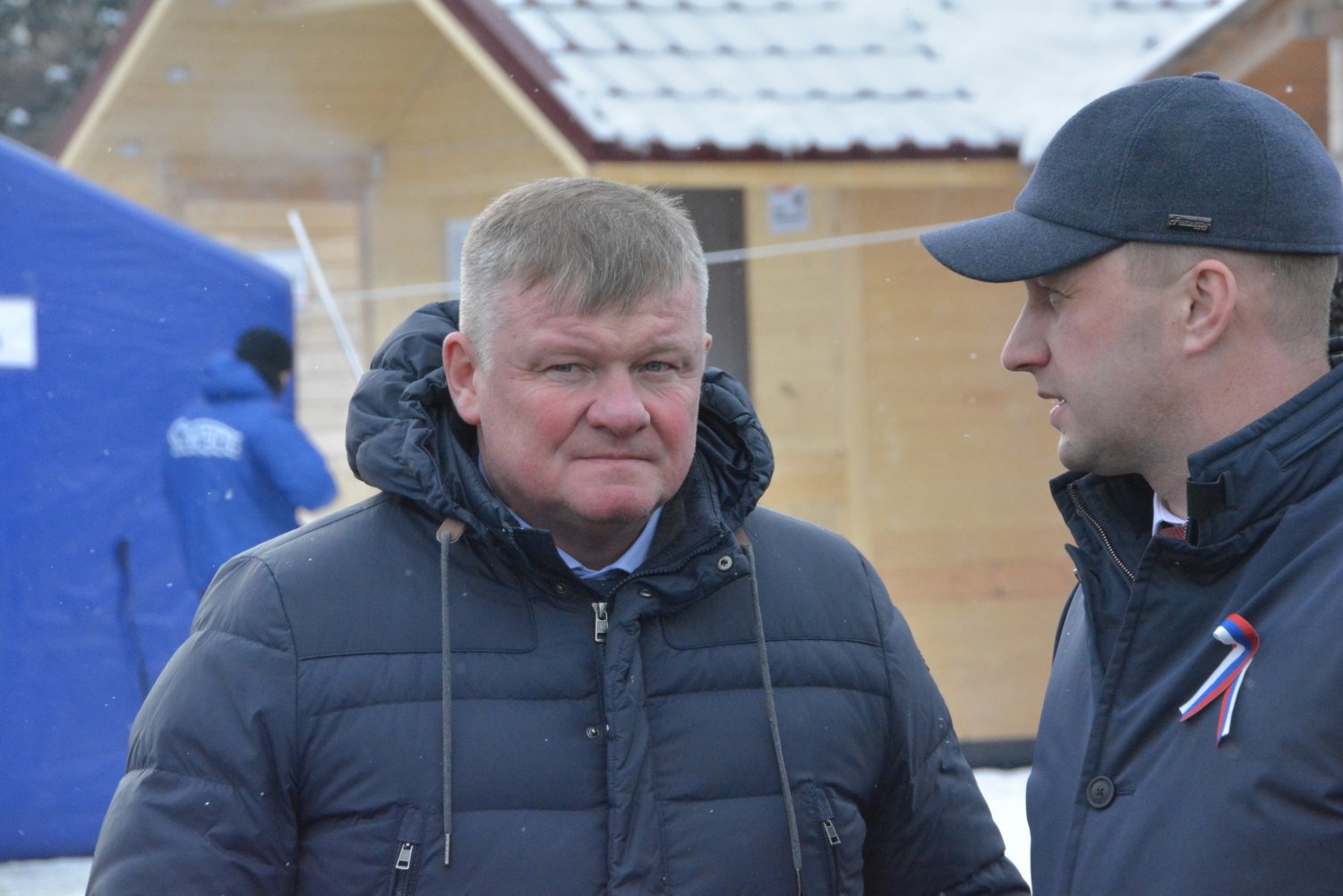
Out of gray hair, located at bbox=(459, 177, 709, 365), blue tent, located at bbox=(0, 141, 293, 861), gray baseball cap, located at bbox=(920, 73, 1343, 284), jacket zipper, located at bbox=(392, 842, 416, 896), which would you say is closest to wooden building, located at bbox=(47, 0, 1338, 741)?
blue tent, located at bbox=(0, 141, 293, 861)

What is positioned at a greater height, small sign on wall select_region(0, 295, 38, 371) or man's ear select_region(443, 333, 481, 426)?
man's ear select_region(443, 333, 481, 426)

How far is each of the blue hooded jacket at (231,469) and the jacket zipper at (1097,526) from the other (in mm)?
4800

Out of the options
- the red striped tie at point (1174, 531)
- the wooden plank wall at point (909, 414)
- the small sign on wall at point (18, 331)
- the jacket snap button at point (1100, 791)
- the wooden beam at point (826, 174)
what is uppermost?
the red striped tie at point (1174, 531)

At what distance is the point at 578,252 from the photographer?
2.08 meters

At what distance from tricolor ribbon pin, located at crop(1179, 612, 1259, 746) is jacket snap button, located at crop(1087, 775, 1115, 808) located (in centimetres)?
17

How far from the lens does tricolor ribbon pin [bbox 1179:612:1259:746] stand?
1.84 meters

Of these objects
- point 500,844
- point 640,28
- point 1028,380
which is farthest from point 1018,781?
point 500,844

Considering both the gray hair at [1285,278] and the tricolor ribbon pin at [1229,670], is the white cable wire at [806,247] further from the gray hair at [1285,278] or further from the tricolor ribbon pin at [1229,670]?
the tricolor ribbon pin at [1229,670]

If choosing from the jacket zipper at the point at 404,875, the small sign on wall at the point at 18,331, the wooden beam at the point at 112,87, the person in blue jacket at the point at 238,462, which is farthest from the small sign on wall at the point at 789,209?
the jacket zipper at the point at 404,875

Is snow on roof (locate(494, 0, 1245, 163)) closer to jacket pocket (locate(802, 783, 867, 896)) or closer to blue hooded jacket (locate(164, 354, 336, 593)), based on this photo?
blue hooded jacket (locate(164, 354, 336, 593))

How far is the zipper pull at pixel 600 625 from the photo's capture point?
213 cm

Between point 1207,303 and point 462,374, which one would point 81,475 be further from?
point 1207,303

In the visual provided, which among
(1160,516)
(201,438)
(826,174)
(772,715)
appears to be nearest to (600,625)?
(772,715)

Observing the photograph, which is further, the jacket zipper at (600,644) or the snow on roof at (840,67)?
the snow on roof at (840,67)
